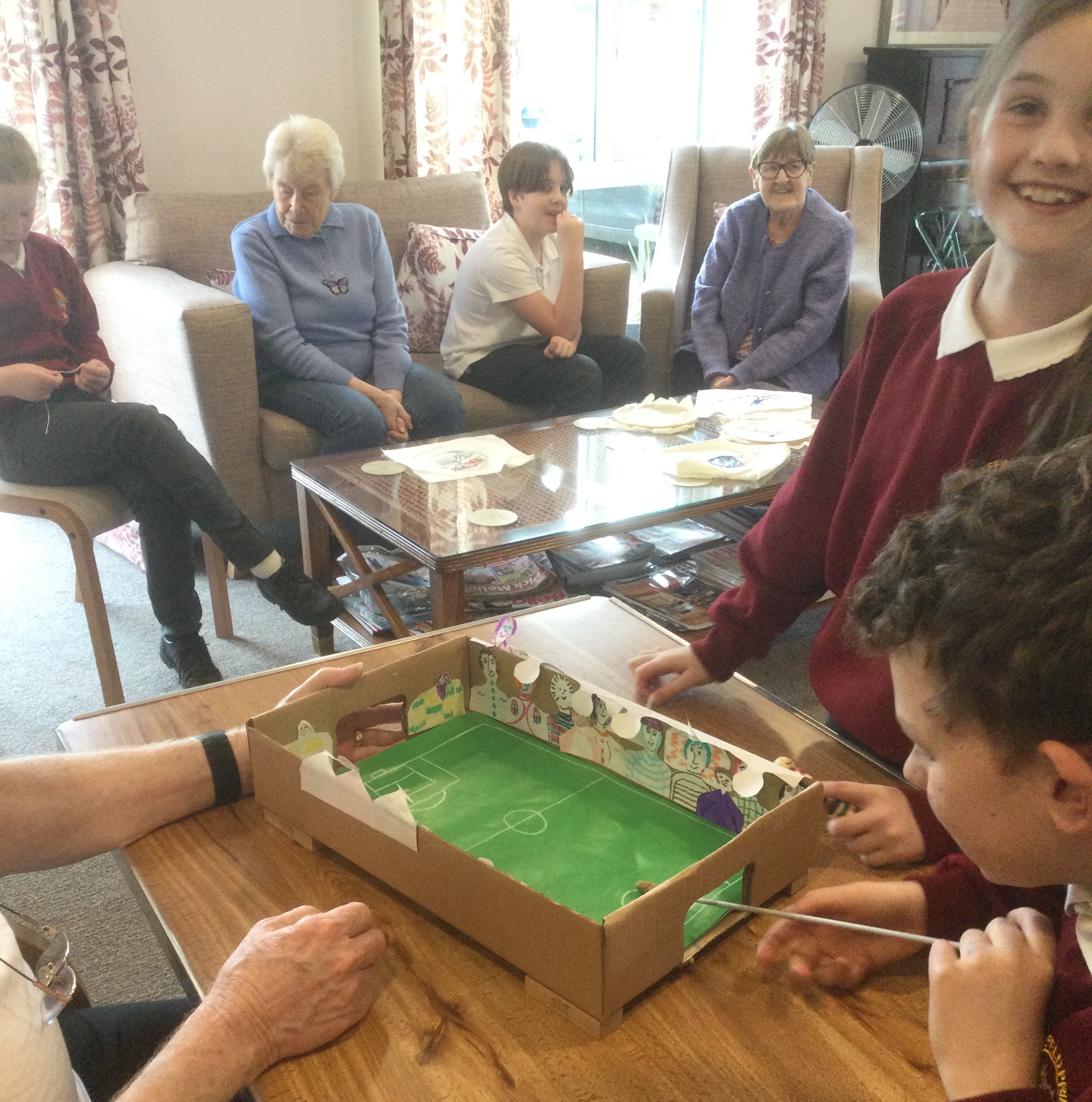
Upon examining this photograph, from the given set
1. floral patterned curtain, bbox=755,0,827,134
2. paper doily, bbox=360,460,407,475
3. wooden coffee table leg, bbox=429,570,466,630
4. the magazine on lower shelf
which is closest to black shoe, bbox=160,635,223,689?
paper doily, bbox=360,460,407,475

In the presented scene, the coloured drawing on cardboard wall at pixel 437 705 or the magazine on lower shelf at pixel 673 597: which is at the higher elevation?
the coloured drawing on cardboard wall at pixel 437 705

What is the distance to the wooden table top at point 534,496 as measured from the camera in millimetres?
1902

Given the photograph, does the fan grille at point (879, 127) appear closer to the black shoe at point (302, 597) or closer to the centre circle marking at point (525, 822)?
the black shoe at point (302, 597)

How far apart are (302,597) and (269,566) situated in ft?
0.32

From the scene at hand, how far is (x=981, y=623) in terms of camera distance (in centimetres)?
58

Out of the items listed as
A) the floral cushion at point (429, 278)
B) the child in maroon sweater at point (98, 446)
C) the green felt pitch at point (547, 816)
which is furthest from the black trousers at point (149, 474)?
the green felt pitch at point (547, 816)

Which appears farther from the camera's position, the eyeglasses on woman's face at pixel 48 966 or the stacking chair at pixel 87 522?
the stacking chair at pixel 87 522

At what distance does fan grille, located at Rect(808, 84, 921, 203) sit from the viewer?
14.3 ft

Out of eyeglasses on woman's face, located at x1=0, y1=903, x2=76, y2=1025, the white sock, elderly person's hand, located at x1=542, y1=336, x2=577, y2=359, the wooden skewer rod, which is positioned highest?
the wooden skewer rod

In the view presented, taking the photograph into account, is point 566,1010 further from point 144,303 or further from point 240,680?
point 144,303

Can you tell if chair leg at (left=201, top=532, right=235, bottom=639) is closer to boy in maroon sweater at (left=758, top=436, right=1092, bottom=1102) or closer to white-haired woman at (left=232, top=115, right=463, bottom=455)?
white-haired woman at (left=232, top=115, right=463, bottom=455)

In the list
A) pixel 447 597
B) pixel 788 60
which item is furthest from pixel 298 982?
pixel 788 60

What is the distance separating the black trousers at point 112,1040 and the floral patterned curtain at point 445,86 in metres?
3.23

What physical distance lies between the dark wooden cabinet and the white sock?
125 inches
